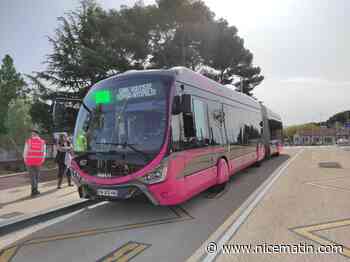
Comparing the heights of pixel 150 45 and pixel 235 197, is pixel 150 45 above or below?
above

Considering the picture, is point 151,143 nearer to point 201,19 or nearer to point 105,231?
point 105,231

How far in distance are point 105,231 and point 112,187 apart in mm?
770

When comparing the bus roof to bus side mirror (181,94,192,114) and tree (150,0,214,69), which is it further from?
tree (150,0,214,69)

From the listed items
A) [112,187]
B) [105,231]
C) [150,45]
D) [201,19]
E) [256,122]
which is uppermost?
[201,19]

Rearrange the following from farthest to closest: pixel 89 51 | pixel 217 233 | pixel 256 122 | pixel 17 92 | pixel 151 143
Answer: pixel 17 92
pixel 89 51
pixel 256 122
pixel 151 143
pixel 217 233

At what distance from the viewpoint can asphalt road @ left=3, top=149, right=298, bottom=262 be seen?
3605 millimetres

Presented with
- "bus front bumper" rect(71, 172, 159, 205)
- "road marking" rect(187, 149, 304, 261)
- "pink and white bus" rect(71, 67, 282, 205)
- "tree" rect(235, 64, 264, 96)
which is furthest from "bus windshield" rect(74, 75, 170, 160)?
"tree" rect(235, 64, 264, 96)

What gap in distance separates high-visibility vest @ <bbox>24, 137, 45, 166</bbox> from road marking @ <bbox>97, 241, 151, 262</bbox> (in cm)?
451

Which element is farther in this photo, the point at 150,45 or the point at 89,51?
the point at 150,45

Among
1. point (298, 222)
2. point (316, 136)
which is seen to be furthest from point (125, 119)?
point (316, 136)

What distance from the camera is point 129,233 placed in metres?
4.37

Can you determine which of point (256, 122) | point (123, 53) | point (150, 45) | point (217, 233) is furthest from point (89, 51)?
point (217, 233)

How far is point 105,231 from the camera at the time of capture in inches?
177

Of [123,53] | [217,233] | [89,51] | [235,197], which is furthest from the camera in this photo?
[123,53]
